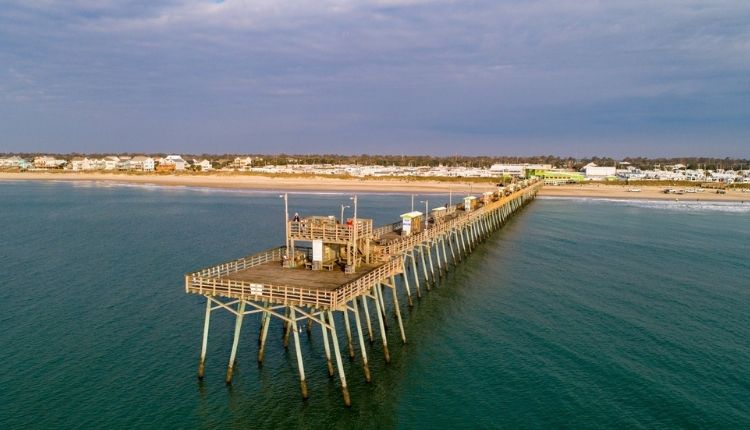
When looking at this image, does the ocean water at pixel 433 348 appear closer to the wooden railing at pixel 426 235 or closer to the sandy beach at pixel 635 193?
the wooden railing at pixel 426 235

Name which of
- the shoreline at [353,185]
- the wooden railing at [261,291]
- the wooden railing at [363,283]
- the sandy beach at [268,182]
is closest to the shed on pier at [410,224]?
A: the wooden railing at [363,283]

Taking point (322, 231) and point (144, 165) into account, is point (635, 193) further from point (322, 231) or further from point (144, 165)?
point (144, 165)

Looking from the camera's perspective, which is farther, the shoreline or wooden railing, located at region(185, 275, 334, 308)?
the shoreline

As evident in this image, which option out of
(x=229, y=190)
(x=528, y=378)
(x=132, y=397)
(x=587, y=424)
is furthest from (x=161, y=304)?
(x=229, y=190)

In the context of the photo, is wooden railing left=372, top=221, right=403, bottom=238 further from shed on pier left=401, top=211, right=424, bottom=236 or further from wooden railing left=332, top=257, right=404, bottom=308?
wooden railing left=332, top=257, right=404, bottom=308

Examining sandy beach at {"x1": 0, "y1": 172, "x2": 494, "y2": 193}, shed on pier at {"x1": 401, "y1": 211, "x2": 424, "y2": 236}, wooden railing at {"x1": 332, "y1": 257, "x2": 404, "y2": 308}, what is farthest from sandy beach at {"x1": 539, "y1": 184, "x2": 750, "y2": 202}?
wooden railing at {"x1": 332, "y1": 257, "x2": 404, "y2": 308}

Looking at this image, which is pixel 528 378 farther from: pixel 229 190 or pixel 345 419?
pixel 229 190

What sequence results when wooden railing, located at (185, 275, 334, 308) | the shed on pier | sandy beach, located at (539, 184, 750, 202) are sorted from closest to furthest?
1. wooden railing, located at (185, 275, 334, 308)
2. the shed on pier
3. sandy beach, located at (539, 184, 750, 202)
